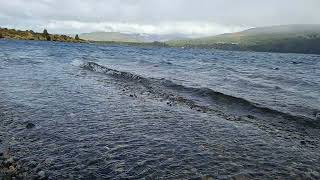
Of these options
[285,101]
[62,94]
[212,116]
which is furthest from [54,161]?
[285,101]

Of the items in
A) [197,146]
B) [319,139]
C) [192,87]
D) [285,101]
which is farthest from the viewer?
[192,87]

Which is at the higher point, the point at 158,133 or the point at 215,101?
the point at 158,133

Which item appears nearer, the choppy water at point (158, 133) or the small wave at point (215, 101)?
the choppy water at point (158, 133)

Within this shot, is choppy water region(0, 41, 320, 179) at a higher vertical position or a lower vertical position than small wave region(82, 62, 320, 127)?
higher

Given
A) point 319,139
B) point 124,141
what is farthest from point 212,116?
point 124,141

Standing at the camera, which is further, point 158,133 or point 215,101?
point 215,101

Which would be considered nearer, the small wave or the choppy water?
the choppy water

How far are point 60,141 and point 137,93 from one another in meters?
12.7

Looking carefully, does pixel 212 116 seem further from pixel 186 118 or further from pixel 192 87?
pixel 192 87

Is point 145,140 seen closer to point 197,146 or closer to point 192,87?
point 197,146

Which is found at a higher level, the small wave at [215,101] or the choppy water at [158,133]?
the choppy water at [158,133]

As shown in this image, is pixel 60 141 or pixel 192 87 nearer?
pixel 60 141

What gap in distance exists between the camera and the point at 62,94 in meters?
22.9

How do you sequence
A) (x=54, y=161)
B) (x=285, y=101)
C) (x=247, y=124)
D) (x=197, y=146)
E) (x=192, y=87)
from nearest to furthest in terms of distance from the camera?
(x=54, y=161), (x=197, y=146), (x=247, y=124), (x=285, y=101), (x=192, y=87)
